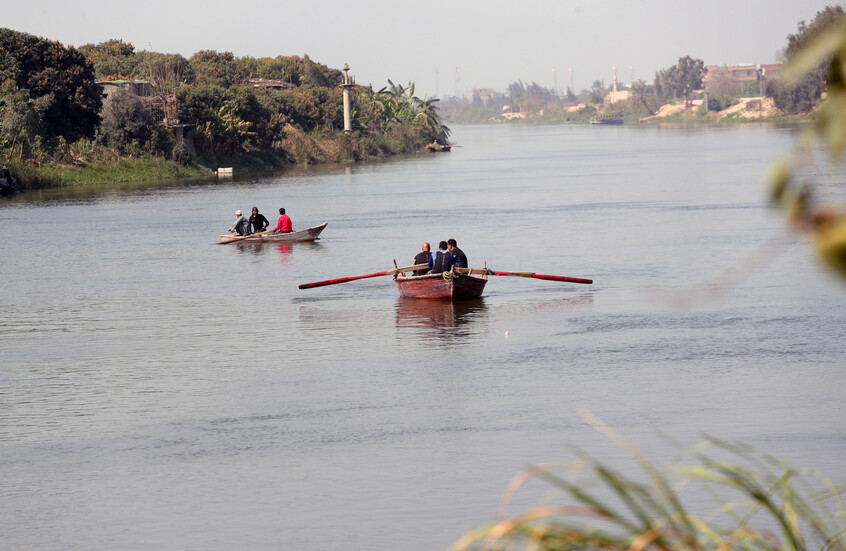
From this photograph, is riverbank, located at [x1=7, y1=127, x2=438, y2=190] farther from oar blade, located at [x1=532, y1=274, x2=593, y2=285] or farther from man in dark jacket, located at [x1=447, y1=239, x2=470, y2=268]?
man in dark jacket, located at [x1=447, y1=239, x2=470, y2=268]

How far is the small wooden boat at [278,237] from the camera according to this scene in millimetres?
43844

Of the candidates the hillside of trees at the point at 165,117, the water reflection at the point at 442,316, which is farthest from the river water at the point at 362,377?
the hillside of trees at the point at 165,117

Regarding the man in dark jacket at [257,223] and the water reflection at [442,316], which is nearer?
the water reflection at [442,316]

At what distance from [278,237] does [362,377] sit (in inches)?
962

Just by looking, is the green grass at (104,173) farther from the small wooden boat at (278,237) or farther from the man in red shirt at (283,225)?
the man in red shirt at (283,225)

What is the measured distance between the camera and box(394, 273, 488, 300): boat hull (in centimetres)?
2794

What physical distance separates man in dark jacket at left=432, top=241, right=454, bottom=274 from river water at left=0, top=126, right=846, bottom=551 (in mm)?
1006

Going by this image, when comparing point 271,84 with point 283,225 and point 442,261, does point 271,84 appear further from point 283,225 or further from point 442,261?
point 442,261

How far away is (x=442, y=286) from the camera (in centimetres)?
2825

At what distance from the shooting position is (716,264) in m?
35.4

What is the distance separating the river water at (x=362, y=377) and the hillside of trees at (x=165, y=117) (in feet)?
132

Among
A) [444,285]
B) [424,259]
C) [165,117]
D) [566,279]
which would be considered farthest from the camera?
[165,117]

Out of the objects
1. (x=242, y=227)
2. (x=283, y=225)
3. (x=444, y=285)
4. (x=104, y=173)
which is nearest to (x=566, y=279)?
(x=444, y=285)

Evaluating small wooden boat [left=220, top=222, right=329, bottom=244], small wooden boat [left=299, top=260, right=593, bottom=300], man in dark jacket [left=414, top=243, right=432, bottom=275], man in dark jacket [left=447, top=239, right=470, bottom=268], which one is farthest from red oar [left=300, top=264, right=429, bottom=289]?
small wooden boat [left=220, top=222, right=329, bottom=244]
